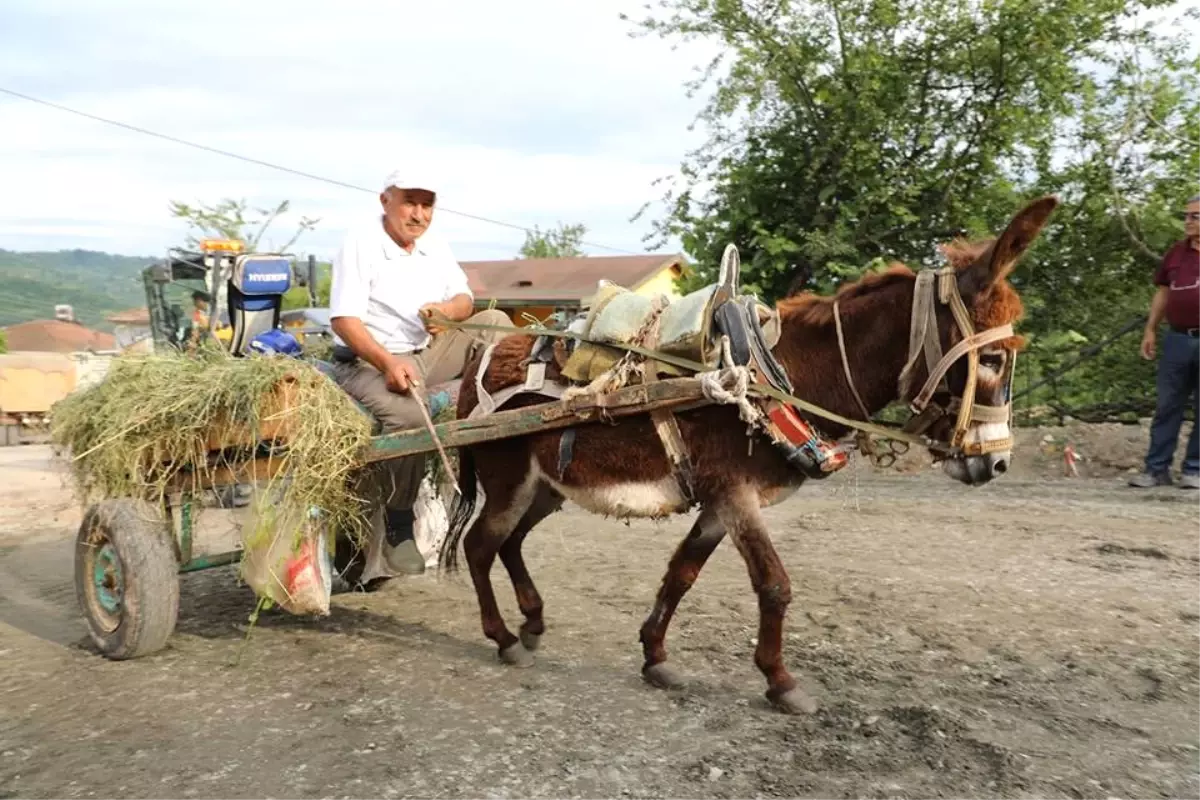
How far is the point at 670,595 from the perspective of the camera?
13.0ft

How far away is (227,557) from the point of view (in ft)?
14.9

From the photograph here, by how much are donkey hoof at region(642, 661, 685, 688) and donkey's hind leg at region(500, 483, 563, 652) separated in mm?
661

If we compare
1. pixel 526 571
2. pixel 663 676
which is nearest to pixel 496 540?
pixel 526 571

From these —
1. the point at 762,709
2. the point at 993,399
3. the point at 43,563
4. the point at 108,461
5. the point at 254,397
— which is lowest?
the point at 43,563

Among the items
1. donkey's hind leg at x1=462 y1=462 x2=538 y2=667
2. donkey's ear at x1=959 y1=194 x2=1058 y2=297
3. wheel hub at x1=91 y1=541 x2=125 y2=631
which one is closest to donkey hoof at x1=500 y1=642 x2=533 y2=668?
donkey's hind leg at x1=462 y1=462 x2=538 y2=667

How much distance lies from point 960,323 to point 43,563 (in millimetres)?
6253

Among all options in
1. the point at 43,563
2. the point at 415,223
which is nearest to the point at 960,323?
the point at 415,223

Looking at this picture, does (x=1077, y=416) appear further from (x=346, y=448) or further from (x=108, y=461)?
(x=108, y=461)

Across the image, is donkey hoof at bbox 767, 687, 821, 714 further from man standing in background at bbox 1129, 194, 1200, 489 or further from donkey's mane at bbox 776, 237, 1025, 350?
man standing in background at bbox 1129, 194, 1200, 489

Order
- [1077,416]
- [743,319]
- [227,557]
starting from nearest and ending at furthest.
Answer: [743,319] → [227,557] → [1077,416]

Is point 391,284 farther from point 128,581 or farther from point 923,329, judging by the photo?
point 923,329

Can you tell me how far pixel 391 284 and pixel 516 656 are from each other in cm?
177

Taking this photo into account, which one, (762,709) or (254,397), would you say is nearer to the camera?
(762,709)

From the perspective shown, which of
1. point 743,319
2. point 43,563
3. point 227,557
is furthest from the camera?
point 43,563
